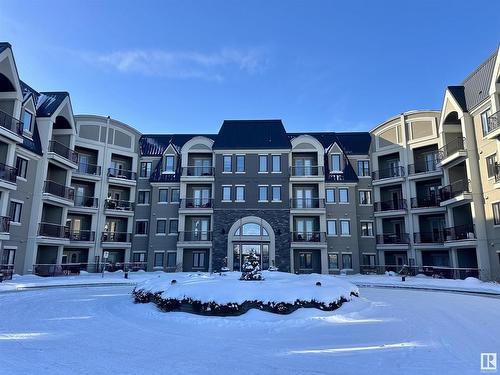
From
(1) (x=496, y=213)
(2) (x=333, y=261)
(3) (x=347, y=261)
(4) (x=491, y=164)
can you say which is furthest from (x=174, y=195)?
(1) (x=496, y=213)

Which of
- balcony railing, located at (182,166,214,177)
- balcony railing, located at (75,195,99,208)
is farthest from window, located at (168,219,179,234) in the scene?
balcony railing, located at (75,195,99,208)

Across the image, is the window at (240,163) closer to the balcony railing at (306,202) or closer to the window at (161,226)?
the balcony railing at (306,202)

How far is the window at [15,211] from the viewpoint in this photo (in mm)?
27859

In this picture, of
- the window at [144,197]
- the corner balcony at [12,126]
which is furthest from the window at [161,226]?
the corner balcony at [12,126]

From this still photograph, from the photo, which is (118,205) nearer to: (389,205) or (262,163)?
(262,163)

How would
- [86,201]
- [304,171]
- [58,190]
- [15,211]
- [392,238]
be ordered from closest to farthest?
1. [15,211]
2. [58,190]
3. [392,238]
4. [304,171]
5. [86,201]

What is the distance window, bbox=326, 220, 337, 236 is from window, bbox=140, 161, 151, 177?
69.8 ft

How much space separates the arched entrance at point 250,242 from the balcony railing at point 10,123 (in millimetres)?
A: 20384

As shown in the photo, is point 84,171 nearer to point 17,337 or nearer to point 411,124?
point 17,337

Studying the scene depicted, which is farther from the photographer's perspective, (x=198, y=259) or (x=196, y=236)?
(x=198, y=259)

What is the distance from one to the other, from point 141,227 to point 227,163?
12296mm

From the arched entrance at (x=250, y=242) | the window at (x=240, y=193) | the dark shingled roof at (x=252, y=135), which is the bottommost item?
the arched entrance at (x=250, y=242)

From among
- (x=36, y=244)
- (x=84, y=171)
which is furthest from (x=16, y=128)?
(x=84, y=171)

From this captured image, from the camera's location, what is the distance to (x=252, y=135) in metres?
39.7
